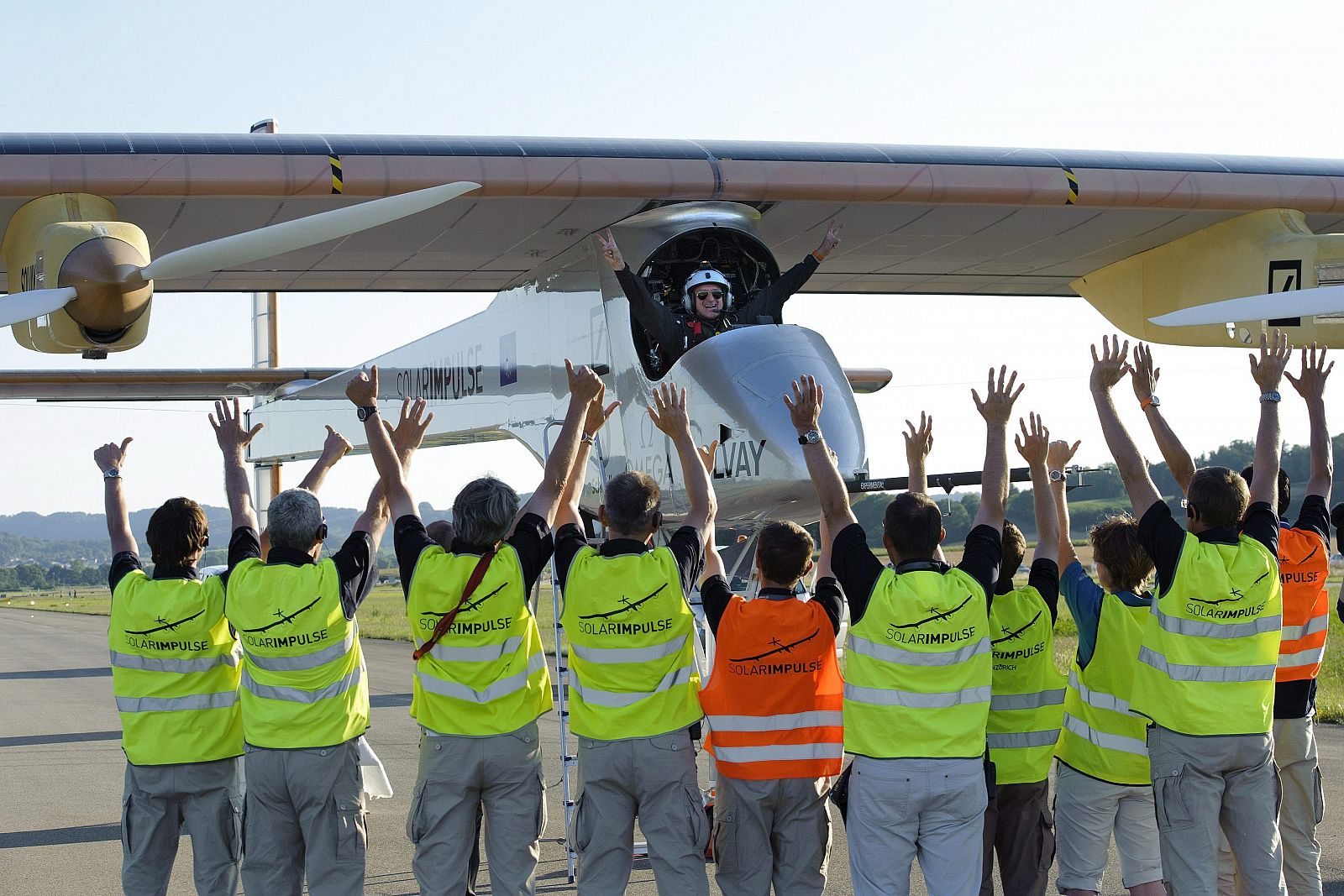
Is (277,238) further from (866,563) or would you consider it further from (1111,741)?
(1111,741)

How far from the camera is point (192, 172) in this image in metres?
8.23

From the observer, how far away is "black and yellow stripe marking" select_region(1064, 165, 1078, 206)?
32.1 feet

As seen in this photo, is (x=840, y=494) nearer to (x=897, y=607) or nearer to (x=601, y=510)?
(x=897, y=607)

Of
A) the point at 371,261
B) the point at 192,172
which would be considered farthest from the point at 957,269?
the point at 192,172

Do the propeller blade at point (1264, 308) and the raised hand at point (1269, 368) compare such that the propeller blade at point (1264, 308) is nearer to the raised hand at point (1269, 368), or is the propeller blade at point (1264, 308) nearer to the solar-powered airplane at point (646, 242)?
the solar-powered airplane at point (646, 242)

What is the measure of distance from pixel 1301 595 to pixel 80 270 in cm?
677

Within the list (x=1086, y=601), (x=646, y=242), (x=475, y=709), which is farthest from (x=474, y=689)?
(x=646, y=242)

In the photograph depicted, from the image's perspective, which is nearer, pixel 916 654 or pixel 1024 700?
pixel 916 654

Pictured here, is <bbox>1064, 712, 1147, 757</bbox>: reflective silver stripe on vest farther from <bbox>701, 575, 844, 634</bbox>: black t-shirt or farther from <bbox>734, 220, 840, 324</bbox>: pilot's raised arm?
<bbox>734, 220, 840, 324</bbox>: pilot's raised arm

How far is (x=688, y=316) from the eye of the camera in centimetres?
917

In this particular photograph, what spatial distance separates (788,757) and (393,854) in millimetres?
3299

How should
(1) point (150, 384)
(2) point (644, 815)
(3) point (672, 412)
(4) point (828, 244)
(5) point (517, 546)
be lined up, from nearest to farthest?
(2) point (644, 815) < (5) point (517, 546) < (3) point (672, 412) < (4) point (828, 244) < (1) point (150, 384)

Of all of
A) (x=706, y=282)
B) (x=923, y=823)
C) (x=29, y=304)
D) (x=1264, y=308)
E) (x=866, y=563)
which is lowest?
(x=923, y=823)

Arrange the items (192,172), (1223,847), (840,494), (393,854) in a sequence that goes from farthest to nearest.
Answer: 1. (192,172)
2. (393,854)
3. (1223,847)
4. (840,494)
